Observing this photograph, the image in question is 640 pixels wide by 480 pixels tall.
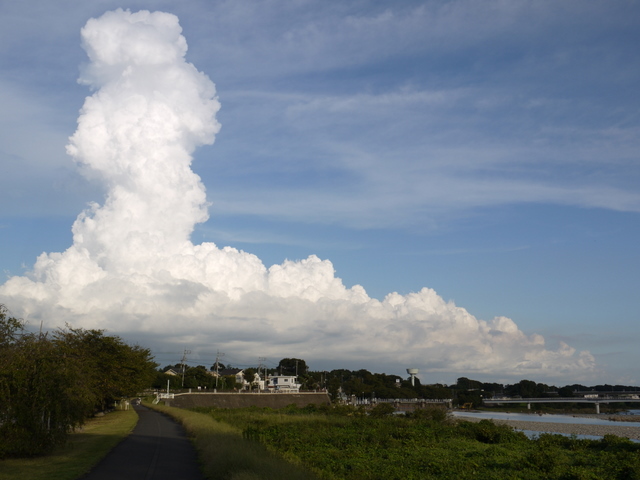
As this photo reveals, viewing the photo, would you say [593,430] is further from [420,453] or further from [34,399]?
[34,399]

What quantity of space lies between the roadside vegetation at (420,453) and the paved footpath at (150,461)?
36.9 inches

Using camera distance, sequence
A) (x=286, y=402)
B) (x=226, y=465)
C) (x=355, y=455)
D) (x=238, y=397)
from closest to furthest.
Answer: (x=226, y=465) < (x=355, y=455) < (x=238, y=397) < (x=286, y=402)

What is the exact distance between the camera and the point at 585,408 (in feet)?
543

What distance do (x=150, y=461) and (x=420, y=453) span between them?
14783 millimetres

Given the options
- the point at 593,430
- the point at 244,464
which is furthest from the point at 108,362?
the point at 593,430

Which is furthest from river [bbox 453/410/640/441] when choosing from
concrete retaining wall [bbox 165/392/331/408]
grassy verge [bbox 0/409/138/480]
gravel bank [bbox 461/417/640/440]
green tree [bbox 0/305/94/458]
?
green tree [bbox 0/305/94/458]

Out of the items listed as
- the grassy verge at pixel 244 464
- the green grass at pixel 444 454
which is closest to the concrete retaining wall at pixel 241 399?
the green grass at pixel 444 454

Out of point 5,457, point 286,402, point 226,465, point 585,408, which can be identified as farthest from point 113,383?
point 585,408

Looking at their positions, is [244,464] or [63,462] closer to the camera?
[244,464]

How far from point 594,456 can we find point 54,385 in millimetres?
29901

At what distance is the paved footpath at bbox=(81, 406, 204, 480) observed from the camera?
1975 centimetres

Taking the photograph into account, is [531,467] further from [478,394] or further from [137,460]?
[478,394]

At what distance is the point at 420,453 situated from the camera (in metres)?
30.8

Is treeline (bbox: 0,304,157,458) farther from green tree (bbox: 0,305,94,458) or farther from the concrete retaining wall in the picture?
the concrete retaining wall
